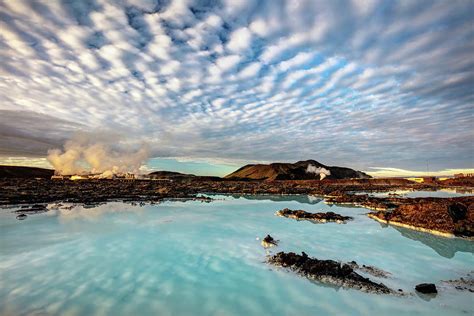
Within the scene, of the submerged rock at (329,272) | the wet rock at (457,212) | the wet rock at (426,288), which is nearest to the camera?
the wet rock at (426,288)

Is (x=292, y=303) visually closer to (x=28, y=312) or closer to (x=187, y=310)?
(x=187, y=310)

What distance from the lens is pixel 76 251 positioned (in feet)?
39.7

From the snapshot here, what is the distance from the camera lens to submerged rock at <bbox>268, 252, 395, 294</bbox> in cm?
828

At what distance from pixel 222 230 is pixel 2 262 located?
10.6m

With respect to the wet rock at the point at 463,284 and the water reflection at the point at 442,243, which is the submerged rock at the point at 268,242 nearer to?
the wet rock at the point at 463,284

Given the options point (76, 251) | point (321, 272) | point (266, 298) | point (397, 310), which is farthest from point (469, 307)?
point (76, 251)

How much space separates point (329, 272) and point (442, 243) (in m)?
9.50

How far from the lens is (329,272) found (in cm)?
925

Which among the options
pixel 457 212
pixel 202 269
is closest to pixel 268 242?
pixel 202 269

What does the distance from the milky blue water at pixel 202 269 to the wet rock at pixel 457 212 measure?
11.4 ft

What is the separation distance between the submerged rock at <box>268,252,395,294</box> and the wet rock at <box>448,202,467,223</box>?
13.4 m

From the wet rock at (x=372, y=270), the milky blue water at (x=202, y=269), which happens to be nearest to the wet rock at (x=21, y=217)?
the milky blue water at (x=202, y=269)

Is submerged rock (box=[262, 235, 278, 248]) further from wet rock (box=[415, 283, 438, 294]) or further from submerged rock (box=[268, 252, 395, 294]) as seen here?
wet rock (box=[415, 283, 438, 294])

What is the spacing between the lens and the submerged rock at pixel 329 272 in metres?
8.28
